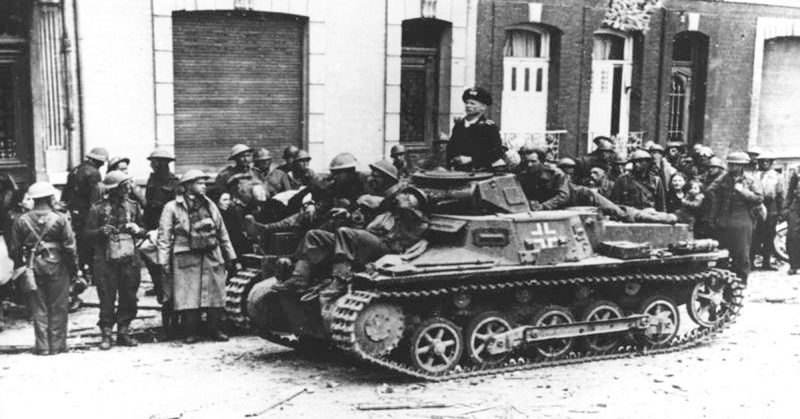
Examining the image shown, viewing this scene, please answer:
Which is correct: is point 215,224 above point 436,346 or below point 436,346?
above

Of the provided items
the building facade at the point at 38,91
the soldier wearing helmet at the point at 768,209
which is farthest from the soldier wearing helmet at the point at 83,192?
the soldier wearing helmet at the point at 768,209

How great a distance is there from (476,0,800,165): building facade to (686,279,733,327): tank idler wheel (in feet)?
26.6

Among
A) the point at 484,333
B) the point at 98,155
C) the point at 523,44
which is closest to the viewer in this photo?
the point at 484,333

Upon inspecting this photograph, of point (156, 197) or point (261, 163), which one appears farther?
point (261, 163)

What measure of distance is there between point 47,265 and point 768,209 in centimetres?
1122

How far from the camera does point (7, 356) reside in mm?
10289

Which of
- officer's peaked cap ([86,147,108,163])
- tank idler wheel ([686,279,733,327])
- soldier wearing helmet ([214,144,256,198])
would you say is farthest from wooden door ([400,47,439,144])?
tank idler wheel ([686,279,733,327])

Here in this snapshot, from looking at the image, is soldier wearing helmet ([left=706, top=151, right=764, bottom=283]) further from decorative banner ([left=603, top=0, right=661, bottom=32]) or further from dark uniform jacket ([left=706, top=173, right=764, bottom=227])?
decorative banner ([left=603, top=0, right=661, bottom=32])

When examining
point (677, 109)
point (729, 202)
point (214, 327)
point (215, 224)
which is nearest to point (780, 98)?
point (677, 109)

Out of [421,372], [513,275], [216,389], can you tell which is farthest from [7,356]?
[513,275]

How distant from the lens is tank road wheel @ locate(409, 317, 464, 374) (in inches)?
379

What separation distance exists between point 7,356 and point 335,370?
134 inches

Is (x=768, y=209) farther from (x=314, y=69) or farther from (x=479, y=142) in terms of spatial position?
(x=314, y=69)

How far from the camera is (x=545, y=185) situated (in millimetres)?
11516
